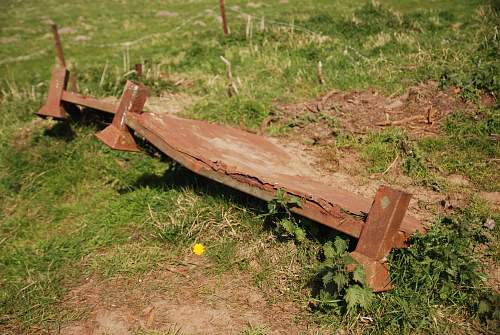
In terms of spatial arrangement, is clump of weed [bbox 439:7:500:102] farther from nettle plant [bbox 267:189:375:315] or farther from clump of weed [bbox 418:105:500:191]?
nettle plant [bbox 267:189:375:315]

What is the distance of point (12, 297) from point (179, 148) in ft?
5.96

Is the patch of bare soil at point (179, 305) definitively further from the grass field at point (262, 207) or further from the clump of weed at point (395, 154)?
the clump of weed at point (395, 154)

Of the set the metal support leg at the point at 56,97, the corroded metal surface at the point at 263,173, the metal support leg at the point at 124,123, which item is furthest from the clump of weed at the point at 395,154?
the metal support leg at the point at 56,97

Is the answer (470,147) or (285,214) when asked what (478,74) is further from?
(285,214)

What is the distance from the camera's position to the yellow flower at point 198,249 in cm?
390

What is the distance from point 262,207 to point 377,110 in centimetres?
287

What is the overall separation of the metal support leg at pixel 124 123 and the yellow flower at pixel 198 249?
1048 mm

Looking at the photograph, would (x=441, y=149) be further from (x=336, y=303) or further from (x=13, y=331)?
(x=13, y=331)

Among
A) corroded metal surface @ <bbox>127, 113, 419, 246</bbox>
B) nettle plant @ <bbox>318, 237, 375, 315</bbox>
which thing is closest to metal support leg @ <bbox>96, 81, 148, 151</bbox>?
corroded metal surface @ <bbox>127, 113, 419, 246</bbox>

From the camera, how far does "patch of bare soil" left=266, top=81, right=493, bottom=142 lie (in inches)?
223

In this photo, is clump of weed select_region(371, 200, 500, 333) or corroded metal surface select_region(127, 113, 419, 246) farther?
corroded metal surface select_region(127, 113, 419, 246)

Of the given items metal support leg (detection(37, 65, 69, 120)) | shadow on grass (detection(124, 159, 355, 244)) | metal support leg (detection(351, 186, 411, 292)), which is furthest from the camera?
metal support leg (detection(37, 65, 69, 120))

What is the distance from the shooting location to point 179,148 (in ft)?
11.9

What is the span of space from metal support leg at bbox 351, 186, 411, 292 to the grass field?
0.42 ft
